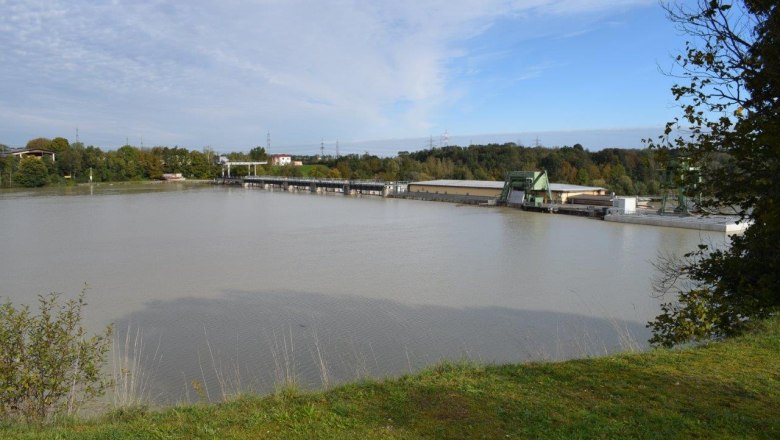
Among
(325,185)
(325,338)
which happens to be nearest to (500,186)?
(325,185)

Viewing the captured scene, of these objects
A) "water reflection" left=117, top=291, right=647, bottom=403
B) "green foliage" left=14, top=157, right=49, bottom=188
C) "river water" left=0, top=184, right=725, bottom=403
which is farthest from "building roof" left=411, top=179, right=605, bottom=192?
"green foliage" left=14, top=157, right=49, bottom=188

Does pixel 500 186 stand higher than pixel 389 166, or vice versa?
pixel 389 166

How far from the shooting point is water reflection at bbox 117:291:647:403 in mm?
3770

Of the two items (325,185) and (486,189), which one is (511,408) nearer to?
(486,189)

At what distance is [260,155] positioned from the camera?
56250 mm

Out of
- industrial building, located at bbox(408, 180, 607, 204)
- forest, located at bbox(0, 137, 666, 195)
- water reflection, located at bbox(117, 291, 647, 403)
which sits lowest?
water reflection, located at bbox(117, 291, 647, 403)

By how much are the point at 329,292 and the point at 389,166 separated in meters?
34.6

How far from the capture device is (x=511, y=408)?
2.04 m

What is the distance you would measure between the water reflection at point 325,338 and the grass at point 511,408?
1.00 m

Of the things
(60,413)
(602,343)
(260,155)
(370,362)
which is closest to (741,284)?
(602,343)

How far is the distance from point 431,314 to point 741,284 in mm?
3063

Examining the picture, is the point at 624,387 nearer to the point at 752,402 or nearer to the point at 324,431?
the point at 752,402

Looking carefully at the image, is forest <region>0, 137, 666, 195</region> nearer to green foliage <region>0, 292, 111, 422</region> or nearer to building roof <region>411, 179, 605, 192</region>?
building roof <region>411, 179, 605, 192</region>

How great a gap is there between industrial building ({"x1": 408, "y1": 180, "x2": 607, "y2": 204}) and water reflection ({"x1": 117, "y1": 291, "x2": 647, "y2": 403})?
1685cm
